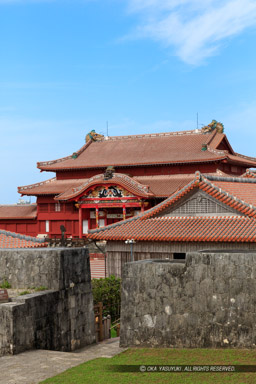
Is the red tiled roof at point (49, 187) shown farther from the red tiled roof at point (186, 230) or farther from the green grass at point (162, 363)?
the green grass at point (162, 363)

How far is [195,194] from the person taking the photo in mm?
24203

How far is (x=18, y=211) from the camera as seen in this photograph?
51156mm

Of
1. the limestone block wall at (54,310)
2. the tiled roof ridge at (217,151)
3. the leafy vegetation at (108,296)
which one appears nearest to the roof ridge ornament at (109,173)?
the tiled roof ridge at (217,151)

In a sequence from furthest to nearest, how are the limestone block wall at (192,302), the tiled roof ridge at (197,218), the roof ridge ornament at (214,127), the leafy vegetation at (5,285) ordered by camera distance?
the roof ridge ornament at (214,127), the tiled roof ridge at (197,218), the leafy vegetation at (5,285), the limestone block wall at (192,302)

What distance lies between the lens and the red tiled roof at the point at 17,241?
2211cm

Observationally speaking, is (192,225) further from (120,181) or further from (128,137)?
(128,137)

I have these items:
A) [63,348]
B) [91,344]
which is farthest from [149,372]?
[91,344]

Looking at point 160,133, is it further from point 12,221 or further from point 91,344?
point 91,344

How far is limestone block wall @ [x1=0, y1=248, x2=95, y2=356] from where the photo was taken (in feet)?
39.8

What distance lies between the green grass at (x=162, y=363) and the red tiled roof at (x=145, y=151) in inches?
1312

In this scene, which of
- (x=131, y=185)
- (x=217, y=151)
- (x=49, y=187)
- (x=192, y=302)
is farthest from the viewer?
(x=49, y=187)

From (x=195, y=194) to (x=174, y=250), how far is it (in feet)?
8.95

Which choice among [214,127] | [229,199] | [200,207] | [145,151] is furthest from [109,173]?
[229,199]

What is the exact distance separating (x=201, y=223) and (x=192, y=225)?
0.43m
